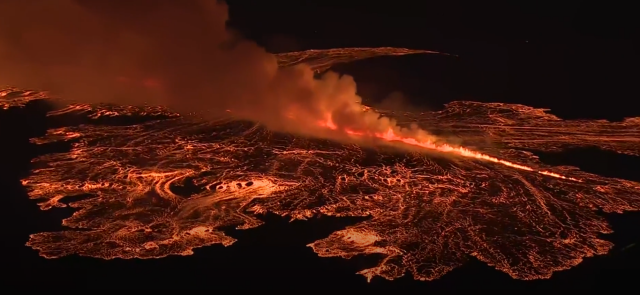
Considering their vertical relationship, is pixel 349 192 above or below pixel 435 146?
below

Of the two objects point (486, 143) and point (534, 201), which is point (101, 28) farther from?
point (534, 201)

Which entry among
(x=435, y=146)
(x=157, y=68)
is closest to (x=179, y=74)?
Answer: (x=157, y=68)

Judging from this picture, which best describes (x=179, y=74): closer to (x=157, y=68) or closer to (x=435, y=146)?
(x=157, y=68)

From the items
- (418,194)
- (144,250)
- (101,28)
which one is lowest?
(144,250)

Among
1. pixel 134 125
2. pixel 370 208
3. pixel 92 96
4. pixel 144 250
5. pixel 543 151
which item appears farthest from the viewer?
pixel 92 96

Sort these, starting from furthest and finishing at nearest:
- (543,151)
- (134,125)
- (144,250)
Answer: (134,125), (543,151), (144,250)

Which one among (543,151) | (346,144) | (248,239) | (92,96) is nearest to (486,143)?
(543,151)

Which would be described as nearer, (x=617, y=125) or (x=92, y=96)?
(x=617, y=125)
